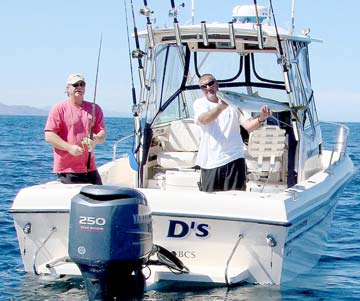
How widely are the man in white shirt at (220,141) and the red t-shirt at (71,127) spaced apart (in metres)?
1.00

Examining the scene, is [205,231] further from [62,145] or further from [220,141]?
[62,145]

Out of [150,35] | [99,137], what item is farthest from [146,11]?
[99,137]

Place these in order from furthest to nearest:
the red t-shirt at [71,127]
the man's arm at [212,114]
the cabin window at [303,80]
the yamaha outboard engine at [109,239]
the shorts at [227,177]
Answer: the cabin window at [303,80] → the red t-shirt at [71,127] → the shorts at [227,177] → the man's arm at [212,114] → the yamaha outboard engine at [109,239]

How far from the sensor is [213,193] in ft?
20.5

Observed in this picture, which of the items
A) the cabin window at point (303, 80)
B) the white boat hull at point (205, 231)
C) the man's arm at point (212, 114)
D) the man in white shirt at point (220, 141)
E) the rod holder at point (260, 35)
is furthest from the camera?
the cabin window at point (303, 80)

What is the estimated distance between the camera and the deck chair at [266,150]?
7.77 metres

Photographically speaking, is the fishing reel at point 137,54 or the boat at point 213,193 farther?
the fishing reel at point 137,54

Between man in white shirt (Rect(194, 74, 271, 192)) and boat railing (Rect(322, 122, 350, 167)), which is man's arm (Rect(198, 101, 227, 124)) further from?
boat railing (Rect(322, 122, 350, 167))

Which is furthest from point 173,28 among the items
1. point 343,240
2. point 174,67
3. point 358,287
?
point 343,240

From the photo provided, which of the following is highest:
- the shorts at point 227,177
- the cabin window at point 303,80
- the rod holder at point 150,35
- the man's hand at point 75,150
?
the rod holder at point 150,35

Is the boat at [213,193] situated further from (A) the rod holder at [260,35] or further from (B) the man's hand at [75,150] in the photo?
(B) the man's hand at [75,150]

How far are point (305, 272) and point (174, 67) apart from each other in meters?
2.74

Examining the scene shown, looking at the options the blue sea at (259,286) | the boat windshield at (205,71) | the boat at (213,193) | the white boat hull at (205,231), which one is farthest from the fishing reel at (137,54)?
the blue sea at (259,286)

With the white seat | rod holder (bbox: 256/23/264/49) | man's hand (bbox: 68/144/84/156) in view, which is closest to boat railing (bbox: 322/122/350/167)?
the white seat
